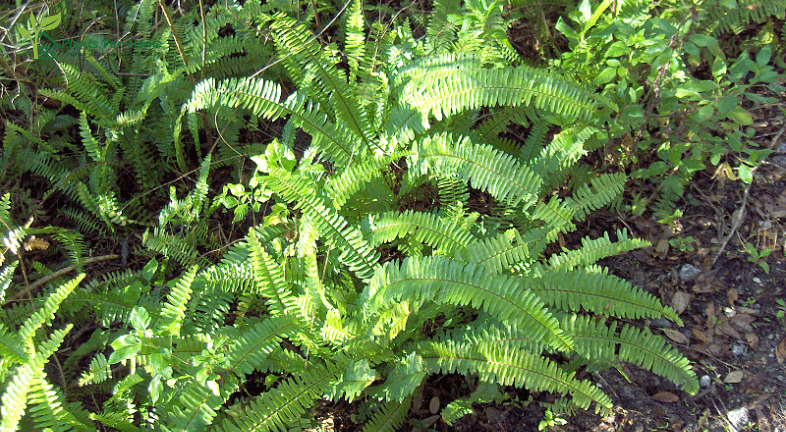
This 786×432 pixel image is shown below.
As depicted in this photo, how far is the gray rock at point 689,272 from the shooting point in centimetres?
293

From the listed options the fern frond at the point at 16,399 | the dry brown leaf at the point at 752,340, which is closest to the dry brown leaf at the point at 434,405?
the dry brown leaf at the point at 752,340

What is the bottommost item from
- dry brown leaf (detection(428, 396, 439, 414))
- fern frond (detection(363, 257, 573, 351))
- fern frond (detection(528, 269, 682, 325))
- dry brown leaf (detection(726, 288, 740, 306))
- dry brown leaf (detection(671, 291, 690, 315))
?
dry brown leaf (detection(428, 396, 439, 414))

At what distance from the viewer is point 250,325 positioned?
8.61 feet

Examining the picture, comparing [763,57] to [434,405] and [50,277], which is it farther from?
[50,277]

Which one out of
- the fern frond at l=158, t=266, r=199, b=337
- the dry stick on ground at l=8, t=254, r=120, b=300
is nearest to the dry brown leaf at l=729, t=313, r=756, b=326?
the fern frond at l=158, t=266, r=199, b=337

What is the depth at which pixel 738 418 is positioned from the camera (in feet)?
8.21

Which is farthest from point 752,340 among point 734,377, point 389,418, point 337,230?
point 337,230

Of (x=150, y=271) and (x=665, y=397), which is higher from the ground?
(x=150, y=271)

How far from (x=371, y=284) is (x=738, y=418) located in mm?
1852

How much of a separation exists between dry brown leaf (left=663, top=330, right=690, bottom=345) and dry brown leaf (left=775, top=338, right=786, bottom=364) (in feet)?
1.37

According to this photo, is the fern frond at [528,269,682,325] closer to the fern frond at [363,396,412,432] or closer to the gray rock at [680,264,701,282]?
the gray rock at [680,264,701,282]

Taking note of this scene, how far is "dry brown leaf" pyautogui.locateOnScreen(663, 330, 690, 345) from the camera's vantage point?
108 inches

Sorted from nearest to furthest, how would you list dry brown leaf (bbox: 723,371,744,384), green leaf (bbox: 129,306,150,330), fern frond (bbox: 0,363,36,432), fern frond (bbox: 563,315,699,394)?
1. fern frond (bbox: 0,363,36,432)
2. green leaf (bbox: 129,306,150,330)
3. fern frond (bbox: 563,315,699,394)
4. dry brown leaf (bbox: 723,371,744,384)

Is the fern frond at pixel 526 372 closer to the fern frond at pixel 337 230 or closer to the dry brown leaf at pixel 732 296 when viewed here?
the fern frond at pixel 337 230
